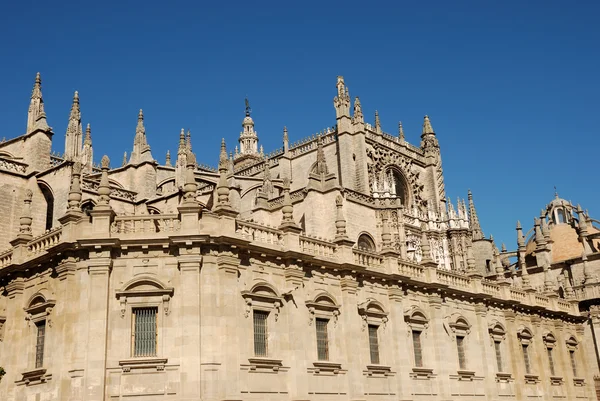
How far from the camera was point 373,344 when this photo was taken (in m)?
28.0

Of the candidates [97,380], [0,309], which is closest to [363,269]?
[97,380]

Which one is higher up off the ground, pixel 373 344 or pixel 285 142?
pixel 285 142

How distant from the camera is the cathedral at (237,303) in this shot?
21094 millimetres

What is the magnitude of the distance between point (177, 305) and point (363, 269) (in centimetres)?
894

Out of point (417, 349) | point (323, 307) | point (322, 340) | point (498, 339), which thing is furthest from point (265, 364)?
point (498, 339)

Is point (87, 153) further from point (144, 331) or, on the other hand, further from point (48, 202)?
point (144, 331)

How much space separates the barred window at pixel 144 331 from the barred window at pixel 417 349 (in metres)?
13.3

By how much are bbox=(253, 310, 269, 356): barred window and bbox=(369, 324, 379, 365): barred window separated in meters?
6.15

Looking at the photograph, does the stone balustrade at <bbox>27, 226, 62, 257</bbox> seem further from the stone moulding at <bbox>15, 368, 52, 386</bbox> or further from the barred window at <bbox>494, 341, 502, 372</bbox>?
the barred window at <bbox>494, 341, 502, 372</bbox>

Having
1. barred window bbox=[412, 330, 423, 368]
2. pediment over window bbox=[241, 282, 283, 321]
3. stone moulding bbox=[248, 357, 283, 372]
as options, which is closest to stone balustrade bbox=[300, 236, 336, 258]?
pediment over window bbox=[241, 282, 283, 321]

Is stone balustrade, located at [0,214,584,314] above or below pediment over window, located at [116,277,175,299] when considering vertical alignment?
above

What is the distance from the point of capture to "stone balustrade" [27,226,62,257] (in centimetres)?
2286

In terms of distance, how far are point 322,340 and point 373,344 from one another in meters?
3.30

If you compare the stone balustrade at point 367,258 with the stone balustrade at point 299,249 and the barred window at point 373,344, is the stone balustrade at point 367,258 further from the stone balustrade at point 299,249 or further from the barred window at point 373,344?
the barred window at point 373,344
